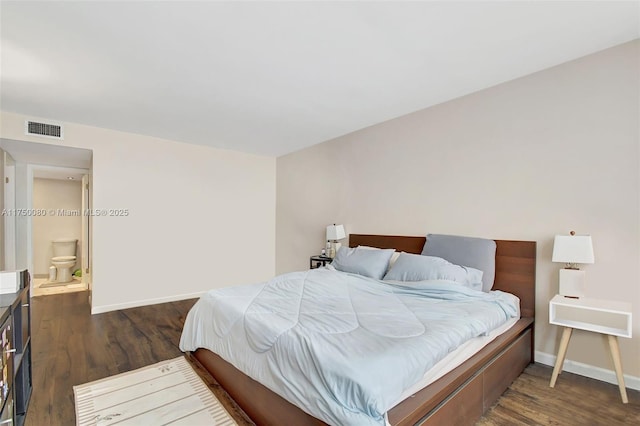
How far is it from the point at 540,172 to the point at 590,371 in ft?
5.22

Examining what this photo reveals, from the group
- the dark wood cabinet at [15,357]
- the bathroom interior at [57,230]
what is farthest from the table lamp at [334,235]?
the bathroom interior at [57,230]

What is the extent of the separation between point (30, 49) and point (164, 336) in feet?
8.48

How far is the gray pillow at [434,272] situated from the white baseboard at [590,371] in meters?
0.76

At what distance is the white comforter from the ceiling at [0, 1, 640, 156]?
176 centimetres

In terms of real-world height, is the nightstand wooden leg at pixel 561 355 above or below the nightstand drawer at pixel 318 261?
below

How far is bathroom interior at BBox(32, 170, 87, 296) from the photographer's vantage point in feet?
18.4

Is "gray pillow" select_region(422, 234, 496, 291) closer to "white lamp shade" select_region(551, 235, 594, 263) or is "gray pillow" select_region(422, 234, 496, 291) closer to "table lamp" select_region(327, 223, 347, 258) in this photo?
"white lamp shade" select_region(551, 235, 594, 263)

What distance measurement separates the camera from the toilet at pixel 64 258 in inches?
218

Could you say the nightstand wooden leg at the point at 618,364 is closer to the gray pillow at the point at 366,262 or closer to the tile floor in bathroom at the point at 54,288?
the gray pillow at the point at 366,262

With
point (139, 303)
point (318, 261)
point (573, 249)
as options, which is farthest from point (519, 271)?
point (139, 303)

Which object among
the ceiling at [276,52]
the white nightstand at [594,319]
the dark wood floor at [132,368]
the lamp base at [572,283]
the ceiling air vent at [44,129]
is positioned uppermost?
the ceiling at [276,52]

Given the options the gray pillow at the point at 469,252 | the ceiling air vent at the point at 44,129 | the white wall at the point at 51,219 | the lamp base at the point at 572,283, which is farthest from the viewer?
the white wall at the point at 51,219

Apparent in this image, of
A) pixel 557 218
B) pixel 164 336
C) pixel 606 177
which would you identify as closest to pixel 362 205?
pixel 557 218

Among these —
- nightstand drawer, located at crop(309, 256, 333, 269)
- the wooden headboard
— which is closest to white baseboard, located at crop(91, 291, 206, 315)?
nightstand drawer, located at crop(309, 256, 333, 269)
